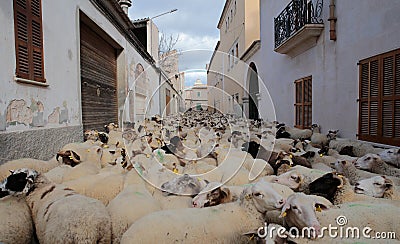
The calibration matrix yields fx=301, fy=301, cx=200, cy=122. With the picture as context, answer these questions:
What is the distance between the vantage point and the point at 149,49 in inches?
719

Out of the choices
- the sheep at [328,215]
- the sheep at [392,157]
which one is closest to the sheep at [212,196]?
the sheep at [328,215]

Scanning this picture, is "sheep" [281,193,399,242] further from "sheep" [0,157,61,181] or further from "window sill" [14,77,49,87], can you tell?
"window sill" [14,77,49,87]

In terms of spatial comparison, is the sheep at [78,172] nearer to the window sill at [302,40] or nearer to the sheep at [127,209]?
the sheep at [127,209]

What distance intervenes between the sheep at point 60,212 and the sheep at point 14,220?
0.07 m

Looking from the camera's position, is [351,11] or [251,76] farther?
[251,76]

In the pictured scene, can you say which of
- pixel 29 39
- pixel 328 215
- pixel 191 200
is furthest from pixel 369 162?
pixel 29 39

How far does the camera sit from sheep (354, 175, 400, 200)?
3221 millimetres

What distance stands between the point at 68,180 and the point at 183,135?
13.9ft

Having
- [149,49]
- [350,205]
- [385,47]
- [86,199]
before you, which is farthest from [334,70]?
[149,49]

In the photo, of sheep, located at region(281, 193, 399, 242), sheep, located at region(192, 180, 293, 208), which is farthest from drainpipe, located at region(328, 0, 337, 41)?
sheep, located at region(281, 193, 399, 242)

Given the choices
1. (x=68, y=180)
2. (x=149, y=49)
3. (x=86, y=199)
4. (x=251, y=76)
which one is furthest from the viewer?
(x=251, y=76)

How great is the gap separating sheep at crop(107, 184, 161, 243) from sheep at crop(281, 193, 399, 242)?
1233mm

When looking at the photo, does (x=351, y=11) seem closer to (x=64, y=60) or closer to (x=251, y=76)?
(x=64, y=60)

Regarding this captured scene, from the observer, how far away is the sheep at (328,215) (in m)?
2.25
